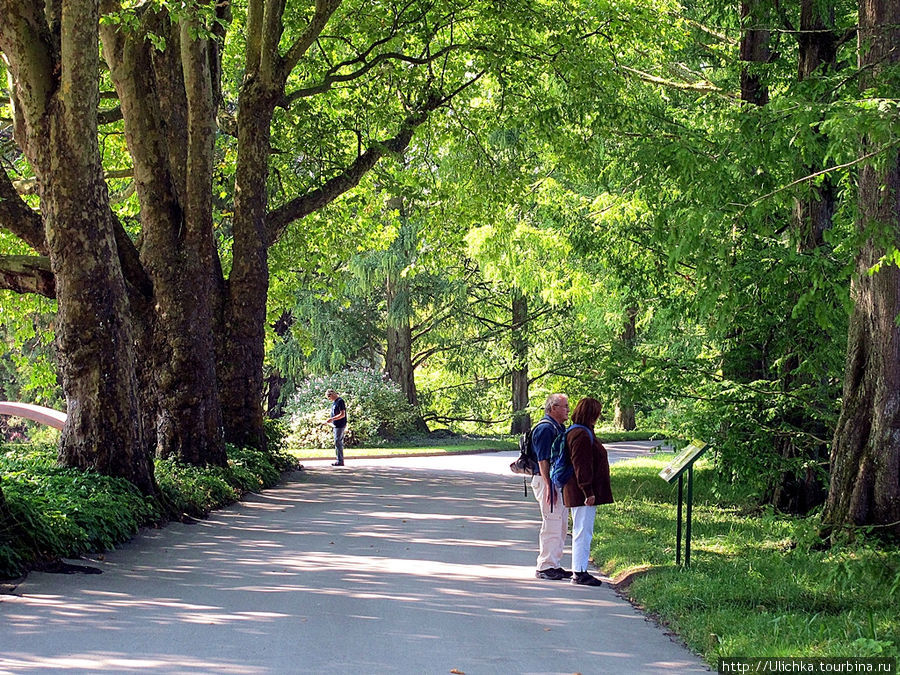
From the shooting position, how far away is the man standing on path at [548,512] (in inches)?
423

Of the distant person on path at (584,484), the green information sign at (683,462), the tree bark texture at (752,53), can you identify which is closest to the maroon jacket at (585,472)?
the distant person on path at (584,484)

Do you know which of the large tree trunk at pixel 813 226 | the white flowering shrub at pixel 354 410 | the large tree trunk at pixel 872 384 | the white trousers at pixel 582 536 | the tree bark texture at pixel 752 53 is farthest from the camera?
the white flowering shrub at pixel 354 410

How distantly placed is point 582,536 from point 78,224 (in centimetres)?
710

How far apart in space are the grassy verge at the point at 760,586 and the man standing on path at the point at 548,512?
77cm

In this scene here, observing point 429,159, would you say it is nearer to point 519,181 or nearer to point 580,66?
point 519,181

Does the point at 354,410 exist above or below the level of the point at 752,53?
below

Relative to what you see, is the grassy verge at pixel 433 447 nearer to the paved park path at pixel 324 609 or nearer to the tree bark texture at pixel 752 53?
the tree bark texture at pixel 752 53

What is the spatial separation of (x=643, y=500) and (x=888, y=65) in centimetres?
898

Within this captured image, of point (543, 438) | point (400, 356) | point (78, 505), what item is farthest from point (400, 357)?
point (543, 438)

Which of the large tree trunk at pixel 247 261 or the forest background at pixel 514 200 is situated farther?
the large tree trunk at pixel 247 261

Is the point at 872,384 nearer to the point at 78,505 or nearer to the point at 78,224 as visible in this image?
the point at 78,505

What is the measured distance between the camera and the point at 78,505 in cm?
1138

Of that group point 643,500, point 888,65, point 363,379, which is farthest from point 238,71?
point 888,65

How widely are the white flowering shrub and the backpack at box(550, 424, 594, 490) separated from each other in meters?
24.7
